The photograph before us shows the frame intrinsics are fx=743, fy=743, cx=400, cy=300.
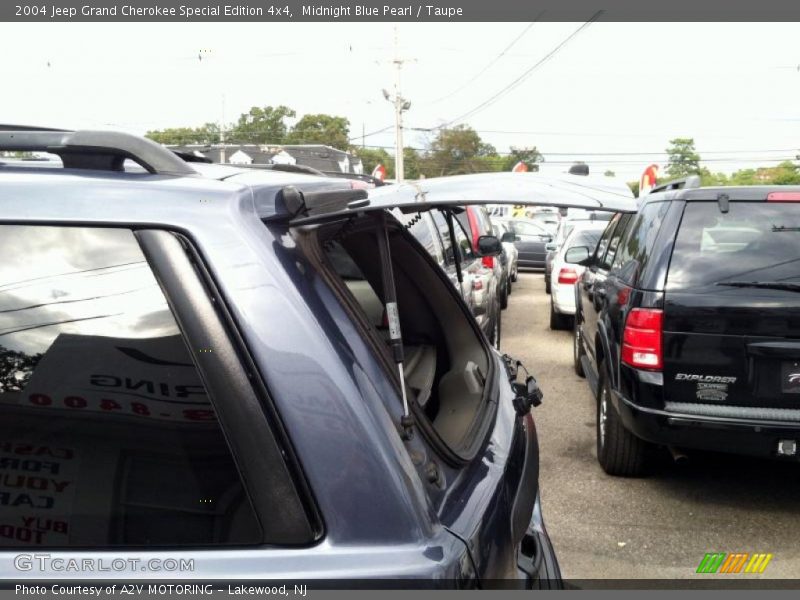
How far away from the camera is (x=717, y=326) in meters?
3.99

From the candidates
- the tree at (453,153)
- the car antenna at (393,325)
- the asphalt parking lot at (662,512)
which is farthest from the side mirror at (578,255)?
the tree at (453,153)

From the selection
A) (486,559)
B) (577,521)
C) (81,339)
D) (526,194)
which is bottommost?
(577,521)

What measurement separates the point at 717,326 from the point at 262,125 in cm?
3946

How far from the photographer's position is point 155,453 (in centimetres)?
143

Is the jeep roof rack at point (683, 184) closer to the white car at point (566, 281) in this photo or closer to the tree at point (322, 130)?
the white car at point (566, 281)

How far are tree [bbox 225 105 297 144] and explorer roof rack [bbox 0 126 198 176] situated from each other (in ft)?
125

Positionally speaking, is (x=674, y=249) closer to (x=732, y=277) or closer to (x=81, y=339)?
(x=732, y=277)

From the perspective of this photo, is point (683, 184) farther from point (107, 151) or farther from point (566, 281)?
point (566, 281)

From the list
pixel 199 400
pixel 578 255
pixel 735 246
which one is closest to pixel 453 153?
pixel 578 255

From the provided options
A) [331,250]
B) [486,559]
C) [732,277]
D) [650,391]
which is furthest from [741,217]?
[486,559]

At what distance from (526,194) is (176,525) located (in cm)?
95

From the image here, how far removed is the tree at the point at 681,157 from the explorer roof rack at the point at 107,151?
212 ft

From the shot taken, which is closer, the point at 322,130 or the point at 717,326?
the point at 717,326

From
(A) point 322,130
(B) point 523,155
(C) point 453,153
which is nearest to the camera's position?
(A) point 322,130
